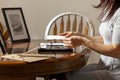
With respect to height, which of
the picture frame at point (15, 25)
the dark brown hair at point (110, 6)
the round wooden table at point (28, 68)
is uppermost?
the dark brown hair at point (110, 6)

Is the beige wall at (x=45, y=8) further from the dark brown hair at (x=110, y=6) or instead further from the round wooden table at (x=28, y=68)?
the round wooden table at (x=28, y=68)

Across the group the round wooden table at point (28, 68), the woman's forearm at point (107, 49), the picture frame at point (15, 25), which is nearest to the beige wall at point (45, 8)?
the picture frame at point (15, 25)

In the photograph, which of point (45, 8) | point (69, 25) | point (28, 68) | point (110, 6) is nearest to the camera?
point (28, 68)

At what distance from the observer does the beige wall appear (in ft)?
9.57

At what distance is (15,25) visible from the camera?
5.72 feet

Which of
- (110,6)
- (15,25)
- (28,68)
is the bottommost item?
(28,68)

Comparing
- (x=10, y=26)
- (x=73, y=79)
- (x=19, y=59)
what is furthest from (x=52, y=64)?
(x=10, y=26)

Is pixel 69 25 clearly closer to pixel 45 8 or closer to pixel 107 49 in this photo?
pixel 45 8

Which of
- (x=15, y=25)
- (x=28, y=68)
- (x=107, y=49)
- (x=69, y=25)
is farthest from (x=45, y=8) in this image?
(x=28, y=68)

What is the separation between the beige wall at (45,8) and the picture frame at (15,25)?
109 cm

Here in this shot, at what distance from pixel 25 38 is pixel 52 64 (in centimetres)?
68

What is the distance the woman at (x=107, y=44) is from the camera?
1.36 metres

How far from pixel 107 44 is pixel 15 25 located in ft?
2.13

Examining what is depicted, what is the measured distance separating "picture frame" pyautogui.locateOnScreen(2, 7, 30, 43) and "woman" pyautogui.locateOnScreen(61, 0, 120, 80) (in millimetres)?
369
